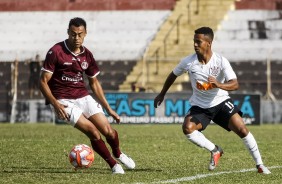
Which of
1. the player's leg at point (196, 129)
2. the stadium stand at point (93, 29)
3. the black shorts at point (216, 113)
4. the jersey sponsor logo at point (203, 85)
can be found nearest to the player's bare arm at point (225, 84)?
the jersey sponsor logo at point (203, 85)

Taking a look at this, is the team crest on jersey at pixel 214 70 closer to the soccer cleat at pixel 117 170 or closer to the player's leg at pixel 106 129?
the player's leg at pixel 106 129

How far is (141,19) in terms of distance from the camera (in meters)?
38.5

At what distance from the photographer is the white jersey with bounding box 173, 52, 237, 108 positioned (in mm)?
12398

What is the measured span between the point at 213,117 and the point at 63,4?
28691mm

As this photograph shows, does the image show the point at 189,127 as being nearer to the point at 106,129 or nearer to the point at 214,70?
the point at 214,70

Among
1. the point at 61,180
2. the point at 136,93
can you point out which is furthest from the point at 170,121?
the point at 61,180

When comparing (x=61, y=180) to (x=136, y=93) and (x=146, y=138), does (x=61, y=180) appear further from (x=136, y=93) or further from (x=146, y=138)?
(x=136, y=93)

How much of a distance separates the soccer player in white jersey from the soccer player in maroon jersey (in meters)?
1.21

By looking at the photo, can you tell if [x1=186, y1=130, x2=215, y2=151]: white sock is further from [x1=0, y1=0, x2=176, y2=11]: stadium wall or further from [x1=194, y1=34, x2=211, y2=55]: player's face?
[x1=0, y1=0, x2=176, y2=11]: stadium wall

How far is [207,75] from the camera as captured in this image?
489 inches

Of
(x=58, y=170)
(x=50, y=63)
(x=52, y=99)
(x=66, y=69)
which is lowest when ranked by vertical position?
(x=58, y=170)

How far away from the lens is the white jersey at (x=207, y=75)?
12.4 meters

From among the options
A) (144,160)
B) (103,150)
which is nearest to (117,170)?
(103,150)

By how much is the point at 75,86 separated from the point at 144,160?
9.91ft
